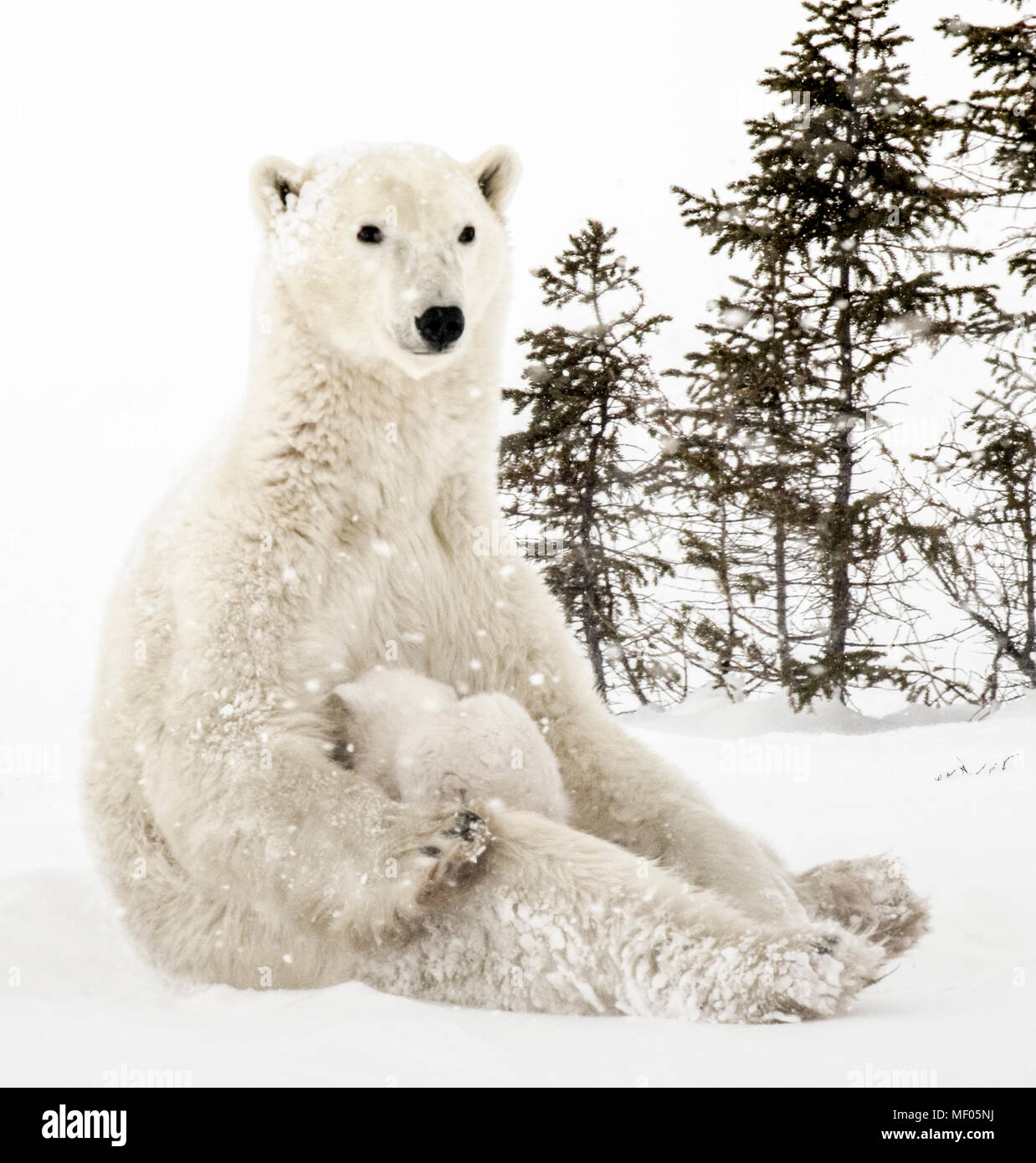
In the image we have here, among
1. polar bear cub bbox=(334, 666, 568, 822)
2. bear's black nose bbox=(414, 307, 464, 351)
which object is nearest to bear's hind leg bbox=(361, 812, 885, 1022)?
polar bear cub bbox=(334, 666, 568, 822)

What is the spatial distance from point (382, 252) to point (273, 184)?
2.11 ft

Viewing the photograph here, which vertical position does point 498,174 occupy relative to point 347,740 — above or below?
above

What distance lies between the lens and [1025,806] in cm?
475

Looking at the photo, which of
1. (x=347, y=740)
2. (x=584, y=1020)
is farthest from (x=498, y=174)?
(x=584, y=1020)

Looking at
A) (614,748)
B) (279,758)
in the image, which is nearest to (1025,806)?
(614,748)

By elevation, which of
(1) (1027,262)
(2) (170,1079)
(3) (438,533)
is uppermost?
(1) (1027,262)

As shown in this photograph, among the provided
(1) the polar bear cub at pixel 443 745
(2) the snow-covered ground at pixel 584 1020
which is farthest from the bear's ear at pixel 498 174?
(2) the snow-covered ground at pixel 584 1020

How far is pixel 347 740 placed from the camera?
10.1 ft

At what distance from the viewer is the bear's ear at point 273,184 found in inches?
140

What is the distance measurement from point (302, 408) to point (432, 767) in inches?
45.1

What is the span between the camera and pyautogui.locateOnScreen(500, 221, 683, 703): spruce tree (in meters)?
14.0

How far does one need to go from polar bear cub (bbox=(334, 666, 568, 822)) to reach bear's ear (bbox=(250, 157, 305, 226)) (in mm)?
1550

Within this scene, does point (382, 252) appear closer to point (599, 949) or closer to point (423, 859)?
point (423, 859)

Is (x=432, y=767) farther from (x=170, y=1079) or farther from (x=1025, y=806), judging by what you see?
(x=1025, y=806)
